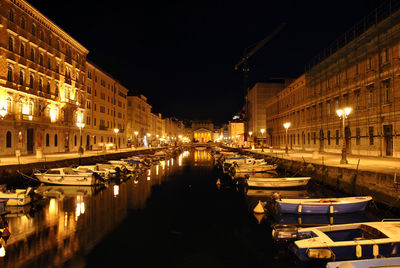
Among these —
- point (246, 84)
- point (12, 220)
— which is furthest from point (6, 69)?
point (246, 84)

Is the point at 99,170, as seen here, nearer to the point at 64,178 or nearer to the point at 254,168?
the point at 64,178

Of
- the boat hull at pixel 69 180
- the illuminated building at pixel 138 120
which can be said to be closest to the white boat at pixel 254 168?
the boat hull at pixel 69 180

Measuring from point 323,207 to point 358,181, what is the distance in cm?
557

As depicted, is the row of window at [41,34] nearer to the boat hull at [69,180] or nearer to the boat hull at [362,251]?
the boat hull at [69,180]

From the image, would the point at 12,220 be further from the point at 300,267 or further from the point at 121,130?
the point at 121,130

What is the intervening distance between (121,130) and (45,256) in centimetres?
7178

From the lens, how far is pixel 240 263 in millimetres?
10867

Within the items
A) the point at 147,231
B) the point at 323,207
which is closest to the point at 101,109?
the point at 147,231

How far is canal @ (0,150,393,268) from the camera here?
11.0 m

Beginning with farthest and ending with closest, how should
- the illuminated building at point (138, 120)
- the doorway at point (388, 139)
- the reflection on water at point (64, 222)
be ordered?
the illuminated building at point (138, 120), the doorway at point (388, 139), the reflection on water at point (64, 222)

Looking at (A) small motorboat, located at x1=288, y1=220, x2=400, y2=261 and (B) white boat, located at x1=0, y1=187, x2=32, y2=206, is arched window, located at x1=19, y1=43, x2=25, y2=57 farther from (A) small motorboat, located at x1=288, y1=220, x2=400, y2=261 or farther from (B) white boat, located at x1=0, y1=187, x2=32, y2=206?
(A) small motorboat, located at x1=288, y1=220, x2=400, y2=261

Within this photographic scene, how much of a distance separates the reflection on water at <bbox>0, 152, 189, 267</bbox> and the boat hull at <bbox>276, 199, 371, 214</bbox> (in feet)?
33.6

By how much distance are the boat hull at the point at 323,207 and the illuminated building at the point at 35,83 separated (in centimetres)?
2769

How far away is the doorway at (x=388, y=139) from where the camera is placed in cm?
2949
